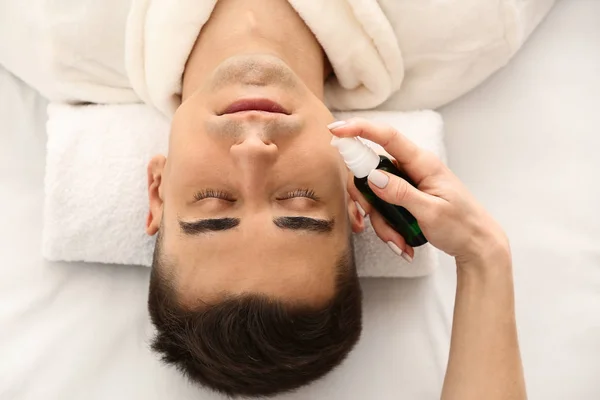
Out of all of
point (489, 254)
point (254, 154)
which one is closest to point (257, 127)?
point (254, 154)

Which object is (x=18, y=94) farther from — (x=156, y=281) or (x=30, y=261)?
(x=156, y=281)

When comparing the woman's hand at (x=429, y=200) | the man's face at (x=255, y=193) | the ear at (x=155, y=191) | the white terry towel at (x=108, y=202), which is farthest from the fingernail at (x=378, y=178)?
the ear at (x=155, y=191)

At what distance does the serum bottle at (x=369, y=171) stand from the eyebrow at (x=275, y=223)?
→ 90 millimetres

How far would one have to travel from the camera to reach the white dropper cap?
0.84m

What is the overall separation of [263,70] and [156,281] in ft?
1.37

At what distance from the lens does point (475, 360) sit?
3.32ft

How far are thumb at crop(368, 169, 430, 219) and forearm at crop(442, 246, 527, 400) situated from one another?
0.20 metres

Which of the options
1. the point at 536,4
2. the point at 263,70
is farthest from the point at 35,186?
the point at 536,4

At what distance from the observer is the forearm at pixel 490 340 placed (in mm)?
998

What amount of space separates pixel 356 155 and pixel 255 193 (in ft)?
0.59

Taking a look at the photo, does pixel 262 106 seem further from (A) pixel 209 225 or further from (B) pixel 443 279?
(B) pixel 443 279

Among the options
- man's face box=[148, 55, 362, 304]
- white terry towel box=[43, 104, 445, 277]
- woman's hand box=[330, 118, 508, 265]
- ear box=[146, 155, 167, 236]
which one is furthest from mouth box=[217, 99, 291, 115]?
white terry towel box=[43, 104, 445, 277]

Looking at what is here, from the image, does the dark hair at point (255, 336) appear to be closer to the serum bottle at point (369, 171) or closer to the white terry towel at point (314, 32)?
the serum bottle at point (369, 171)

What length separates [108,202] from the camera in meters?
1.21
